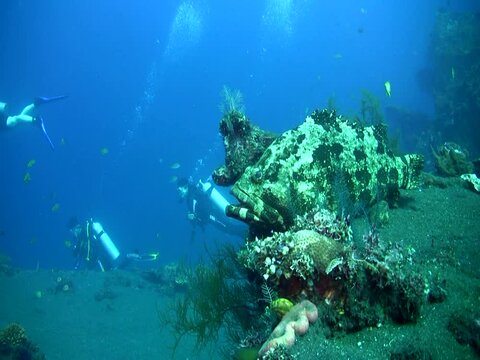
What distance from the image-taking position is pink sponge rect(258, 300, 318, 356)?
3.24 m

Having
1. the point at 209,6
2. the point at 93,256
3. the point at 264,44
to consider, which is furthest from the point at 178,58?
the point at 93,256

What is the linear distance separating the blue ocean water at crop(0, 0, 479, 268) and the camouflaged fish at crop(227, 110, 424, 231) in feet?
134

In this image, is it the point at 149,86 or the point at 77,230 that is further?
the point at 149,86

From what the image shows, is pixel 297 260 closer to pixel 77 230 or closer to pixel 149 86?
pixel 77 230

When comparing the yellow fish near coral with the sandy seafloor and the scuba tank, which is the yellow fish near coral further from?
the scuba tank

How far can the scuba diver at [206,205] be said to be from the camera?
60.4 ft

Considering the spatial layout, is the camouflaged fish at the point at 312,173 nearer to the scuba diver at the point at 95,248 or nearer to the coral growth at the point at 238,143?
the coral growth at the point at 238,143

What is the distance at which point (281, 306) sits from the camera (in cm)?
380

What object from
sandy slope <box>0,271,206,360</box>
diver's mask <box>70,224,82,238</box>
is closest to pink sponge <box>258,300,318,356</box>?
sandy slope <box>0,271,206,360</box>

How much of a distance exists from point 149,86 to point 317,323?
7218 inches

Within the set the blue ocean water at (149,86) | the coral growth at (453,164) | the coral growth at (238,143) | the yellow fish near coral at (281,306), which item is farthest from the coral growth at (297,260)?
the blue ocean water at (149,86)

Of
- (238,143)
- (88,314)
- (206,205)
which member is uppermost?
(206,205)

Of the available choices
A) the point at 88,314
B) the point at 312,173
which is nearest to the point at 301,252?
the point at 312,173

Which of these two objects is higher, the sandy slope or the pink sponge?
the sandy slope
